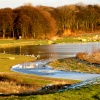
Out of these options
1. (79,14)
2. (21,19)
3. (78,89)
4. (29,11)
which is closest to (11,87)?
(78,89)

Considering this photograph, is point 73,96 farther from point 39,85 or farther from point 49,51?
point 49,51

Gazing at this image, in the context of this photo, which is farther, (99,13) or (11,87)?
(99,13)

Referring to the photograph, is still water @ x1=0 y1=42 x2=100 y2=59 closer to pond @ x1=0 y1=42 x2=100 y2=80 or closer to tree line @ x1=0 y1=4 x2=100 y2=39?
pond @ x1=0 y1=42 x2=100 y2=80

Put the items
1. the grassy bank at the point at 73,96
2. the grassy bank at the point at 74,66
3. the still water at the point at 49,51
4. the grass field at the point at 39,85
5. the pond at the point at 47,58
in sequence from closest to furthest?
the grassy bank at the point at 73,96
the grass field at the point at 39,85
the pond at the point at 47,58
the grassy bank at the point at 74,66
the still water at the point at 49,51

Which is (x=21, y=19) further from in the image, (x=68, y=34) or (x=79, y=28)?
(x=79, y=28)

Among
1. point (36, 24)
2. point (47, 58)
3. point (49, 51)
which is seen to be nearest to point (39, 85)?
point (47, 58)

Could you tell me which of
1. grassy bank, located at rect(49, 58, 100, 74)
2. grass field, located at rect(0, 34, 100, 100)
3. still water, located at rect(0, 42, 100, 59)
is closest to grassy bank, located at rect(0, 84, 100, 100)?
grass field, located at rect(0, 34, 100, 100)

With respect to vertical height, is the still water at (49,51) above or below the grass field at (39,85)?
below

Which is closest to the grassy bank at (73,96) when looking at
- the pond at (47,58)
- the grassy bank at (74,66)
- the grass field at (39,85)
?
the grass field at (39,85)

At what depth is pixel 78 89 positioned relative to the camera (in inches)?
567

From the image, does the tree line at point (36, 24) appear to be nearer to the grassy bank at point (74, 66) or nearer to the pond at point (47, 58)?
the pond at point (47, 58)

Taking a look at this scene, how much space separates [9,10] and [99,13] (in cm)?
3977

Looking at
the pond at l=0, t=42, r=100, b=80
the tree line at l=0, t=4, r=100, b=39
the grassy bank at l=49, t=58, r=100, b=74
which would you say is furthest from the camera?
the tree line at l=0, t=4, r=100, b=39

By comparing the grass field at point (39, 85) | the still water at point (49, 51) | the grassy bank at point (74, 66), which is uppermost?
the grass field at point (39, 85)
